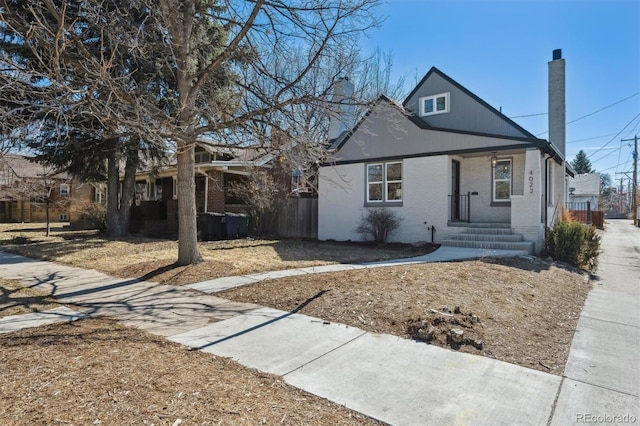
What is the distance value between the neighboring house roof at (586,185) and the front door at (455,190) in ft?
121

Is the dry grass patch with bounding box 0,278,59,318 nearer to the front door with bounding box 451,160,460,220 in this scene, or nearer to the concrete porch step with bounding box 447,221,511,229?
the concrete porch step with bounding box 447,221,511,229

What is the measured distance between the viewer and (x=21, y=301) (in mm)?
6062

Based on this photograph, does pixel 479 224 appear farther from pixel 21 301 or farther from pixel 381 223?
pixel 21 301

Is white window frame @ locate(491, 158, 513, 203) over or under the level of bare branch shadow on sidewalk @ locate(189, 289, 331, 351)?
over

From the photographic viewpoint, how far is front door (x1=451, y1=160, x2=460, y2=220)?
14.2 meters

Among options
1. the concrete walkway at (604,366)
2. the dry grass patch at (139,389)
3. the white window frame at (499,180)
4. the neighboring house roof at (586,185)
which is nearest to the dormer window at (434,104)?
the white window frame at (499,180)

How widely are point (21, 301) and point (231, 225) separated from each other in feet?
31.5

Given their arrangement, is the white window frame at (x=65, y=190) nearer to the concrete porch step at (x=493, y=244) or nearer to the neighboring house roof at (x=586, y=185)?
the concrete porch step at (x=493, y=244)

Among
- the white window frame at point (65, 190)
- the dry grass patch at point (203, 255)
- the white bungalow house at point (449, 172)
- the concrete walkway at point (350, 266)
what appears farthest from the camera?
the white window frame at point (65, 190)

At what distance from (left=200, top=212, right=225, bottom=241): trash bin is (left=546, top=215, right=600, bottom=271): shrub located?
449 inches

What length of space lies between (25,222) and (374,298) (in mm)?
32995

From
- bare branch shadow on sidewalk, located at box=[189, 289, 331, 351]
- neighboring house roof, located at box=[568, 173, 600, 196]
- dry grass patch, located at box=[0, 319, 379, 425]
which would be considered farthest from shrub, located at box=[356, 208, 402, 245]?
neighboring house roof, located at box=[568, 173, 600, 196]

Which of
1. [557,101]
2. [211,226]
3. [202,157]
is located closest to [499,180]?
[557,101]

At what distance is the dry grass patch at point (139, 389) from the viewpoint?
2684 millimetres
